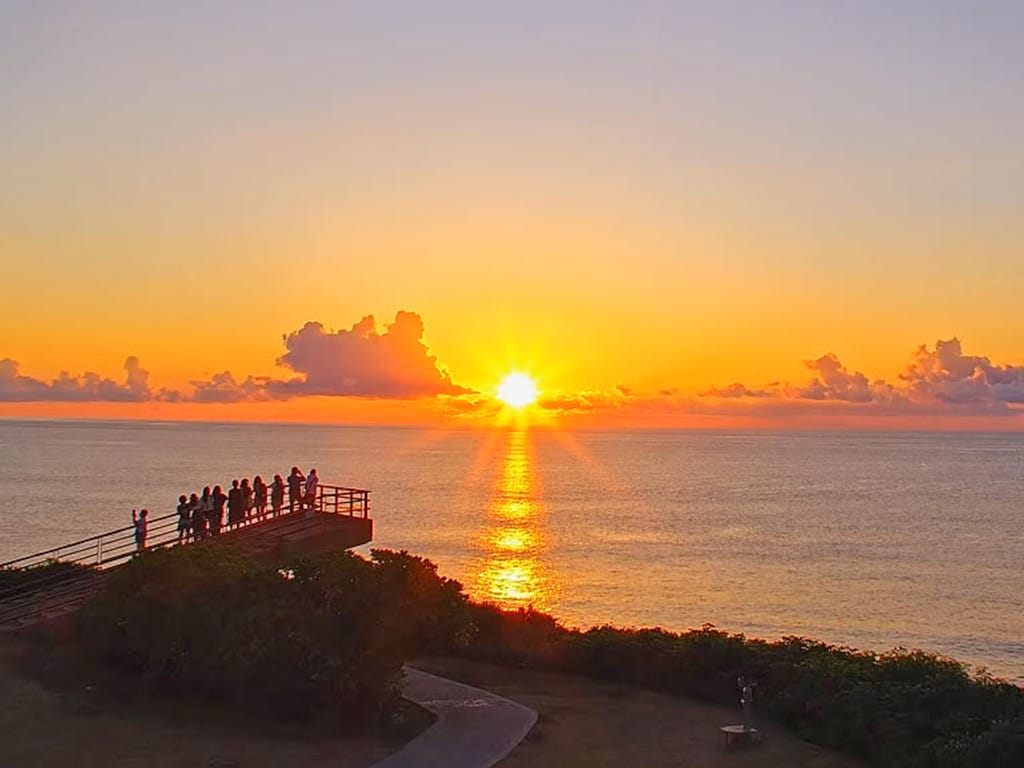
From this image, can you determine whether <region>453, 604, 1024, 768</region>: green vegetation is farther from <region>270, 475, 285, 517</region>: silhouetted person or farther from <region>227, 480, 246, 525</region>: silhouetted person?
<region>227, 480, 246, 525</region>: silhouetted person

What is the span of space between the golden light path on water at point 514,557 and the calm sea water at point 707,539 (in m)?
0.22

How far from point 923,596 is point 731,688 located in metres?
36.5

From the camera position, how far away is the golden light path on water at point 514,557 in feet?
182

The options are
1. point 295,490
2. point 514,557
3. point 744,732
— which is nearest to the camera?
point 744,732

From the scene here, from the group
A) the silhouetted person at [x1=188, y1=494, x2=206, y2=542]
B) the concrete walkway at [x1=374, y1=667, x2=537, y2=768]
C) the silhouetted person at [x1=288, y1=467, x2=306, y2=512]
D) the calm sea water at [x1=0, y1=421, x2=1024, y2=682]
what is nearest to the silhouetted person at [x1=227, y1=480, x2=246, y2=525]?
the silhouetted person at [x1=188, y1=494, x2=206, y2=542]

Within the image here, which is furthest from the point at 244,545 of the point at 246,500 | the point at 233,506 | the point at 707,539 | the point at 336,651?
the point at 707,539

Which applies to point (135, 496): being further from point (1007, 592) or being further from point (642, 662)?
point (642, 662)

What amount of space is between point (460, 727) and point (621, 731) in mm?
2994

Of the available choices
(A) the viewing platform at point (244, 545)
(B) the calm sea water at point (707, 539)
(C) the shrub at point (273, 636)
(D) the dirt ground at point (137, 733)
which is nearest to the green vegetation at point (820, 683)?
(A) the viewing platform at point (244, 545)

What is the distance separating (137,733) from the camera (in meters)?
18.1

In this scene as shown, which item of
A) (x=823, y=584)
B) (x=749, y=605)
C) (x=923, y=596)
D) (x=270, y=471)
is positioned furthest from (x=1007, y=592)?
(x=270, y=471)

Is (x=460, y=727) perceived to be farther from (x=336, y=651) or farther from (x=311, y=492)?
(x=311, y=492)

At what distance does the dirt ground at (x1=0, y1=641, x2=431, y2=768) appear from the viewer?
17031mm

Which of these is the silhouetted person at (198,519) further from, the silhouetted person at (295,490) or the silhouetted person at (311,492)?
the silhouetted person at (311,492)
